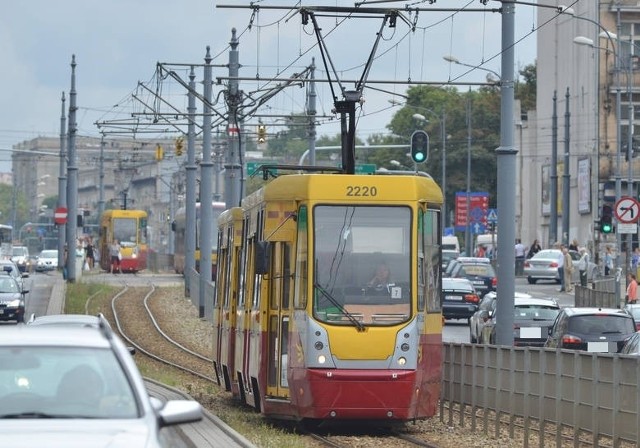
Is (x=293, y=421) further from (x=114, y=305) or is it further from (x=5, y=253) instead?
(x=5, y=253)

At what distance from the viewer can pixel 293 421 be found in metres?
21.0

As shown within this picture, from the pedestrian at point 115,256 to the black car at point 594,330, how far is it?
5415 centimetres

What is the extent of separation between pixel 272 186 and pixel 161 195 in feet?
473

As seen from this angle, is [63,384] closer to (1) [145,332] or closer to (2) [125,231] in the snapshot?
(1) [145,332]

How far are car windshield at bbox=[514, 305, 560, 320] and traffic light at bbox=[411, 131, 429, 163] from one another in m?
3.72

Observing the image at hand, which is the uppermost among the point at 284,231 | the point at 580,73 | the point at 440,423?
the point at 580,73

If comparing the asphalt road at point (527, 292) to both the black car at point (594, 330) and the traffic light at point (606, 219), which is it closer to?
the traffic light at point (606, 219)

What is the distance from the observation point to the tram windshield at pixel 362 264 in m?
18.8

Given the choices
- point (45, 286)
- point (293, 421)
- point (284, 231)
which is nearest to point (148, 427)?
point (284, 231)

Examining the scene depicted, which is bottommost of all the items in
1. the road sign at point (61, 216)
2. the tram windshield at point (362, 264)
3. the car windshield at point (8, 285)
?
the car windshield at point (8, 285)

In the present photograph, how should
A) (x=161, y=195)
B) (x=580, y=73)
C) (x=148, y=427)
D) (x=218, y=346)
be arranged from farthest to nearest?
(x=161, y=195)
(x=580, y=73)
(x=218, y=346)
(x=148, y=427)

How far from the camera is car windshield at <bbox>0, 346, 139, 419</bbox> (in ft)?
29.9

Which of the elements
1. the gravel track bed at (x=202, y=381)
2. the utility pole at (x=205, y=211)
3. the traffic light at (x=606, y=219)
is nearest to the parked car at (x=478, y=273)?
the gravel track bed at (x=202, y=381)

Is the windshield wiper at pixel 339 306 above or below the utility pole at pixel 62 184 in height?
below
